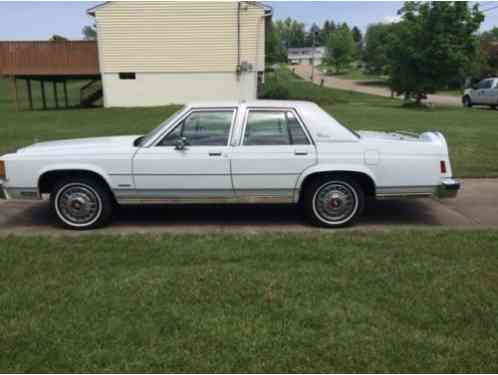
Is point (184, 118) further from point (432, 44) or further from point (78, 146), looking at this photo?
point (432, 44)

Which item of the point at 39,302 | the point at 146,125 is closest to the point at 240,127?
the point at 39,302

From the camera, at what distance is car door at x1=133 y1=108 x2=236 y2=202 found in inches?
221

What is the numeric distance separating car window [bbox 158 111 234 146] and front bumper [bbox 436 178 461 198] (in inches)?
98.8

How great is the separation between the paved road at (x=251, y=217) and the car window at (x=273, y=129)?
104 centimetres

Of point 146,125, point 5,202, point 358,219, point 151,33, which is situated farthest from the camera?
point 151,33

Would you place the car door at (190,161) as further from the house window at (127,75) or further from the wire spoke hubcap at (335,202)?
the house window at (127,75)

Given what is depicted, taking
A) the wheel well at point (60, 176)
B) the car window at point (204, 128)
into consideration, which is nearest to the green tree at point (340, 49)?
the car window at point (204, 128)

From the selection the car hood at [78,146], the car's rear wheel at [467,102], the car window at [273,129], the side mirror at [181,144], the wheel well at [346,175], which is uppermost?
the car window at [273,129]

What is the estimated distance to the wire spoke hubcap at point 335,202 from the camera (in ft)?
18.9

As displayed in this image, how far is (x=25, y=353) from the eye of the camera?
3.21 metres

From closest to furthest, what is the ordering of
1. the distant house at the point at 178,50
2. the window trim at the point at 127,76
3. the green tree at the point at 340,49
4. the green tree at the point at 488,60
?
the distant house at the point at 178,50
the window trim at the point at 127,76
the green tree at the point at 488,60
the green tree at the point at 340,49

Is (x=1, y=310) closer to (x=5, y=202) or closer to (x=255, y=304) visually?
(x=255, y=304)

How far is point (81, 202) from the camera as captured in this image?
18.9 ft

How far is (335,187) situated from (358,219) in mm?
734
